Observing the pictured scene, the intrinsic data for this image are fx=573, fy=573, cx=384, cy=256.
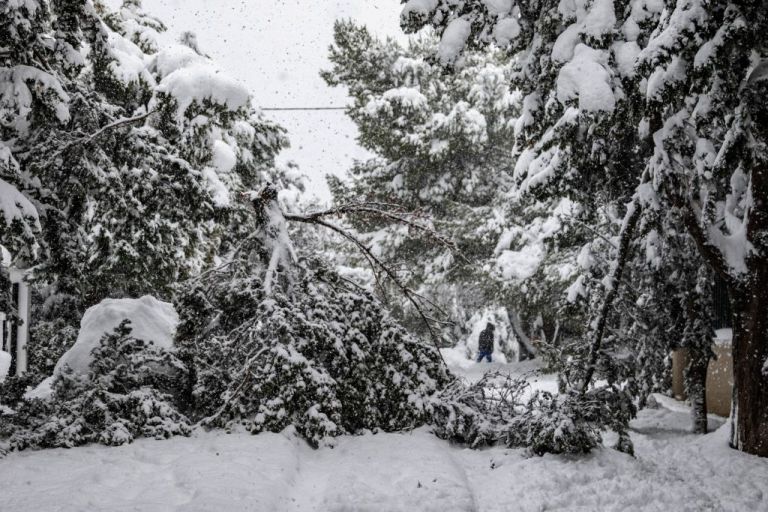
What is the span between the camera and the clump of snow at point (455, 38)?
5742mm

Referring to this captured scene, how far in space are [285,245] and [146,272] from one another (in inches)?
180

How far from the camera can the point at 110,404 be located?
18.5 ft

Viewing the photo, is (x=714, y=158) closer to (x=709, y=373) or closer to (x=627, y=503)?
(x=627, y=503)

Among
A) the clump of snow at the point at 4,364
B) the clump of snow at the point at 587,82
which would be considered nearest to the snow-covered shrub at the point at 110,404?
the clump of snow at the point at 587,82

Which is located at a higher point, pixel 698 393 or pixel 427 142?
pixel 427 142

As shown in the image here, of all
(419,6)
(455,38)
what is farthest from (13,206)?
(455,38)

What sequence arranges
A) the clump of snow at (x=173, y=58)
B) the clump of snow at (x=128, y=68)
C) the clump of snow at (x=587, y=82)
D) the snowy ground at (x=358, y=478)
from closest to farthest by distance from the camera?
1. the snowy ground at (x=358, y=478)
2. the clump of snow at (x=587, y=82)
3. the clump of snow at (x=173, y=58)
4. the clump of snow at (x=128, y=68)

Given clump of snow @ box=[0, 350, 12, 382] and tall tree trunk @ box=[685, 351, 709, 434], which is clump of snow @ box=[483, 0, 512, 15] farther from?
clump of snow @ box=[0, 350, 12, 382]

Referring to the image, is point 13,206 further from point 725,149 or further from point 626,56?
point 725,149

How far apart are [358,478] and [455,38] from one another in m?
4.28

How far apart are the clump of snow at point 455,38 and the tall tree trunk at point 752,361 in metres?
3.91

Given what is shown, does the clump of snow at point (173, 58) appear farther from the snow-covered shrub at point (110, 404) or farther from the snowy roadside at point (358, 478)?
the snowy roadside at point (358, 478)

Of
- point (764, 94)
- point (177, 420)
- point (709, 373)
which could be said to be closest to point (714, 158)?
point (764, 94)

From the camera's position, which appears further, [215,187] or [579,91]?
[215,187]
